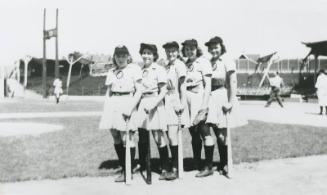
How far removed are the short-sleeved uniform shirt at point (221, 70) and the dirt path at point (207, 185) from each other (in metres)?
1.27

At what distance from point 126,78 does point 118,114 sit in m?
0.48

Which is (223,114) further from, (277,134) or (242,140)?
(277,134)

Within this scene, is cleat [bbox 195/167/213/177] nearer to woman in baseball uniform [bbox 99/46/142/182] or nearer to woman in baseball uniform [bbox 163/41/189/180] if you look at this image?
woman in baseball uniform [bbox 163/41/189/180]

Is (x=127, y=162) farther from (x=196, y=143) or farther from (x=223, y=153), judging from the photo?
(x=223, y=153)

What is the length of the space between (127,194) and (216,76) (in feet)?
6.95

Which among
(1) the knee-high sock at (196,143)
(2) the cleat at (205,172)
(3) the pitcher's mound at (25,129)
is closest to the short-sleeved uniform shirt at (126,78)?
(1) the knee-high sock at (196,143)

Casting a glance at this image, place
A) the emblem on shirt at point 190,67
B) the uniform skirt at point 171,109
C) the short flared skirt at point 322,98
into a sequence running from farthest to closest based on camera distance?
1. the short flared skirt at point 322,98
2. the emblem on shirt at point 190,67
3. the uniform skirt at point 171,109

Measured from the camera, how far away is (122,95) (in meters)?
6.94

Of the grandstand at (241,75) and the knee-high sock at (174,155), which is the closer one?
the knee-high sock at (174,155)

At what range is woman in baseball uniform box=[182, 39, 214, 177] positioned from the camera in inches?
276

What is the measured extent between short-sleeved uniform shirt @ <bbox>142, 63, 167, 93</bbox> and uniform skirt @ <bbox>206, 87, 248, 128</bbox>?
2.42 feet

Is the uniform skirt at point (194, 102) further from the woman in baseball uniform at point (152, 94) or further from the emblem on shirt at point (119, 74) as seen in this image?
the emblem on shirt at point (119, 74)

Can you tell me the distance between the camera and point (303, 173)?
7.22 meters

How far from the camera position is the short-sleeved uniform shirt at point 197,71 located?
7.01 metres
